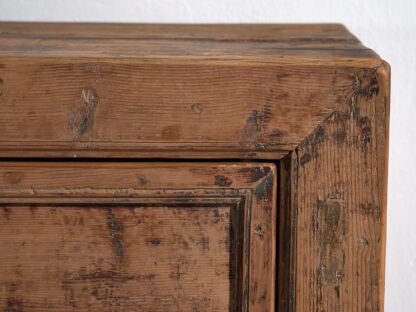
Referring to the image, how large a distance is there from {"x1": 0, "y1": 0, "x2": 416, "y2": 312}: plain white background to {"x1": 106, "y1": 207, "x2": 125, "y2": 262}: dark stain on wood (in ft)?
1.37

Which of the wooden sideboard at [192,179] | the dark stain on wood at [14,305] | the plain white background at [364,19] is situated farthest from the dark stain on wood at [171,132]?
the plain white background at [364,19]

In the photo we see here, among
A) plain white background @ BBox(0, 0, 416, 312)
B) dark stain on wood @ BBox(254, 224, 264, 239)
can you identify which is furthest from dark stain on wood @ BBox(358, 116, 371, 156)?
plain white background @ BBox(0, 0, 416, 312)

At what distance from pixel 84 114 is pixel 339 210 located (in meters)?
0.25

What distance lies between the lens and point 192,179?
41 centimetres

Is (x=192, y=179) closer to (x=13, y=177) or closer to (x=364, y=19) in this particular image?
(x=13, y=177)

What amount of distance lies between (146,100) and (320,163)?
0.17 meters

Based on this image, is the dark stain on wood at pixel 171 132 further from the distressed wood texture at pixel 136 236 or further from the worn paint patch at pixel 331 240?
the worn paint patch at pixel 331 240

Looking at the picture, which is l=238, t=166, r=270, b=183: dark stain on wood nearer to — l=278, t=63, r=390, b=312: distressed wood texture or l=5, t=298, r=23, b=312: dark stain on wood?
l=278, t=63, r=390, b=312: distressed wood texture

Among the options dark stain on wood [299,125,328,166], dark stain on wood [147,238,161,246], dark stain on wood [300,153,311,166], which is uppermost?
dark stain on wood [299,125,328,166]

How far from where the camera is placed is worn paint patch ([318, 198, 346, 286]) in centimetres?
41

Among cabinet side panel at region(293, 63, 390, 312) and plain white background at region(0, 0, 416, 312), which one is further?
plain white background at region(0, 0, 416, 312)

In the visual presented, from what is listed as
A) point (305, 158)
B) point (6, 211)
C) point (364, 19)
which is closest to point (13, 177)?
point (6, 211)

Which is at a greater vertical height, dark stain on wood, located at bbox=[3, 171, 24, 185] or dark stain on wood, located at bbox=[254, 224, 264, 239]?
dark stain on wood, located at bbox=[3, 171, 24, 185]

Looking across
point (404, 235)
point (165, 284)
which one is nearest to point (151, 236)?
point (165, 284)
